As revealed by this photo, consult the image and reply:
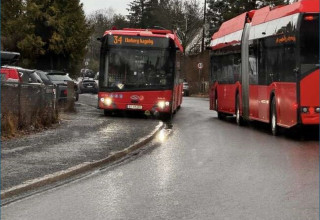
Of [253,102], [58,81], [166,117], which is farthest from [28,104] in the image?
[58,81]

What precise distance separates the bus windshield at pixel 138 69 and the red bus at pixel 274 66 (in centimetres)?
225

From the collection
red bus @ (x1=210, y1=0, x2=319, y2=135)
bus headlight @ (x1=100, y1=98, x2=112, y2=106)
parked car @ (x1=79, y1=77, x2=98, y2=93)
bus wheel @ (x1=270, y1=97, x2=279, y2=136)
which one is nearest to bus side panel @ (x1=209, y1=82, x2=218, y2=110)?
red bus @ (x1=210, y1=0, x2=319, y2=135)

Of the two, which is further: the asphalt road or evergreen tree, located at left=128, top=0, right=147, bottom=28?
evergreen tree, located at left=128, top=0, right=147, bottom=28

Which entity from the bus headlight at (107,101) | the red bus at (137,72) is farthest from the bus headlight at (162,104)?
the bus headlight at (107,101)

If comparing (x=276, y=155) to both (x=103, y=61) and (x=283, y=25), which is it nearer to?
(x=283, y=25)

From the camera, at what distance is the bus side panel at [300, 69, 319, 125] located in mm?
15852

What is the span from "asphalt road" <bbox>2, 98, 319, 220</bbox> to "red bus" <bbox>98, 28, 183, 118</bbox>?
9445 millimetres

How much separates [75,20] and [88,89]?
1566cm

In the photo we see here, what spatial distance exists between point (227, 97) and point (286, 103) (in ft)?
26.5

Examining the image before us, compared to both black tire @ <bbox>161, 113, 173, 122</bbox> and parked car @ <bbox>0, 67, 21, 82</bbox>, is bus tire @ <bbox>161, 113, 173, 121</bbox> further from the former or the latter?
parked car @ <bbox>0, 67, 21, 82</bbox>

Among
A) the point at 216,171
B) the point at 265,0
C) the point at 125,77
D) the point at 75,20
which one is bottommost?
the point at 216,171

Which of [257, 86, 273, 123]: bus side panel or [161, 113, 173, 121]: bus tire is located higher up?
[257, 86, 273, 123]: bus side panel

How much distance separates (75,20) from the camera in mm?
43094

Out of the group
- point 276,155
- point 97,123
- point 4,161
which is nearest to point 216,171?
point 276,155
